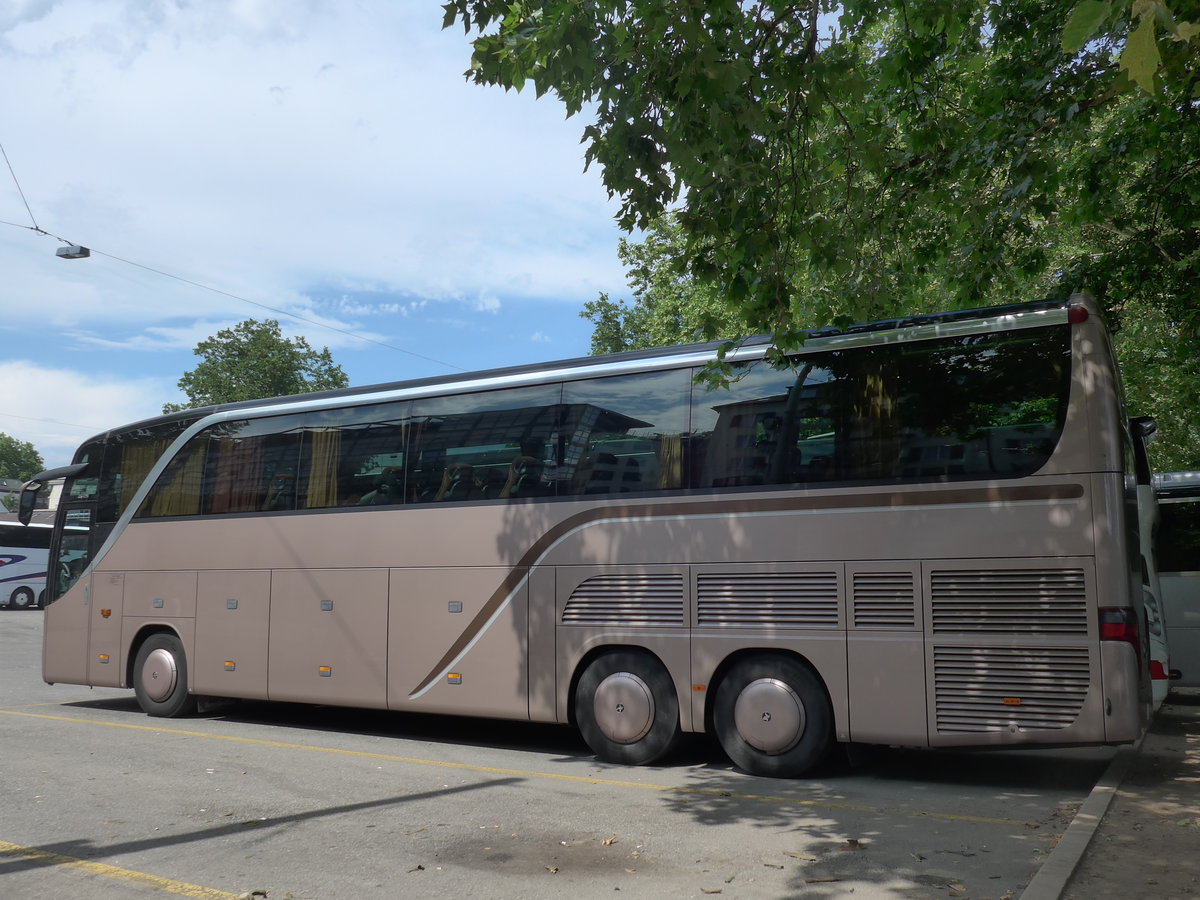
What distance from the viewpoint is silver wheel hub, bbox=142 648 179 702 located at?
13.0 meters

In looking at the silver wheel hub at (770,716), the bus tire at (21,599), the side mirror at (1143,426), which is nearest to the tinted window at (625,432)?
the silver wheel hub at (770,716)

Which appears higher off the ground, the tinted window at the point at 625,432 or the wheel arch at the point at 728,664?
the tinted window at the point at 625,432

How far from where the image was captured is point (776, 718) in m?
8.80

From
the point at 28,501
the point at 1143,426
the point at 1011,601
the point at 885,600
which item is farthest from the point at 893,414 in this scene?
the point at 28,501

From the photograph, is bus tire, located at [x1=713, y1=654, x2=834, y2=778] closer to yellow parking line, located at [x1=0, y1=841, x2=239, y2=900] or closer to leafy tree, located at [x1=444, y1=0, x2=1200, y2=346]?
leafy tree, located at [x1=444, y1=0, x2=1200, y2=346]

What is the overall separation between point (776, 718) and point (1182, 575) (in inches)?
335

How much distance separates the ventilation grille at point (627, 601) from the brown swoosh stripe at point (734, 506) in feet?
1.82

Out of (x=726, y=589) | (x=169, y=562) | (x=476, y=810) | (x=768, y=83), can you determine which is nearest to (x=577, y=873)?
(x=476, y=810)

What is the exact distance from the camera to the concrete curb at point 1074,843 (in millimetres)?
5121

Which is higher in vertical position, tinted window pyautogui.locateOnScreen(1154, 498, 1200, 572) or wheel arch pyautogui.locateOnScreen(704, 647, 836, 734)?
tinted window pyautogui.locateOnScreen(1154, 498, 1200, 572)

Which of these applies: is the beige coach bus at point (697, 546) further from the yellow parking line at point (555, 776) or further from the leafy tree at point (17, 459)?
the leafy tree at point (17, 459)

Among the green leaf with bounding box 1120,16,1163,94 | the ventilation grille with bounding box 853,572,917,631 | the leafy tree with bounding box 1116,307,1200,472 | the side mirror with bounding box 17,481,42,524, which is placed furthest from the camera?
the leafy tree with bounding box 1116,307,1200,472

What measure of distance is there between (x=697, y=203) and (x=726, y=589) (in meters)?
3.28

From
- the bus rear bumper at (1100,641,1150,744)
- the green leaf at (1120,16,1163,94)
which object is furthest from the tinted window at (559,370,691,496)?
the green leaf at (1120,16,1163,94)
